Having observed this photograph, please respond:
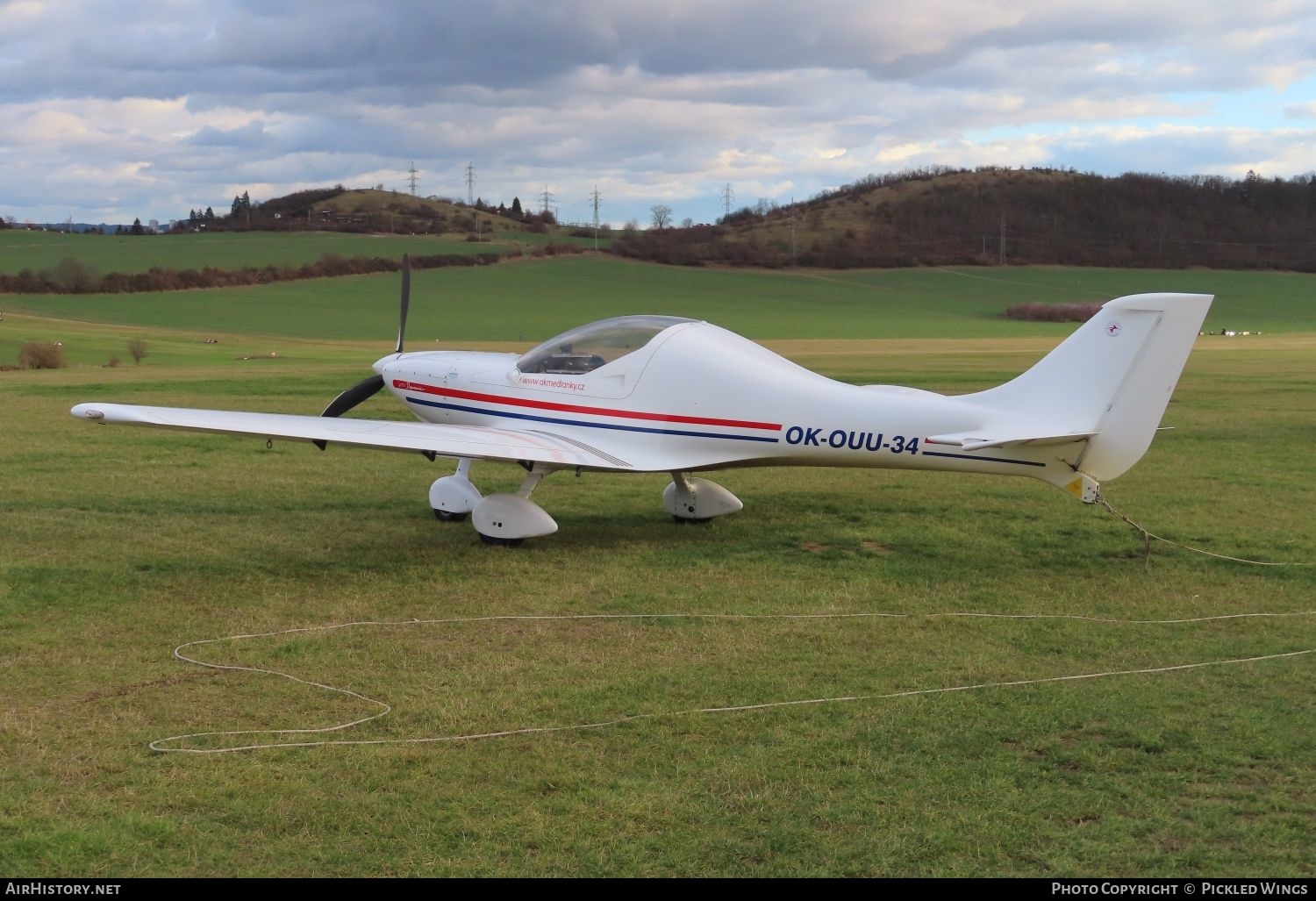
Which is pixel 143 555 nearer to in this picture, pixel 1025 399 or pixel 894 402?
pixel 894 402

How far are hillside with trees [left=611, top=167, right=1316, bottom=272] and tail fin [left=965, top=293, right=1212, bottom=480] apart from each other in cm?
8354

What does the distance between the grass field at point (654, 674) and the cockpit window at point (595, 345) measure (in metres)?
1.46

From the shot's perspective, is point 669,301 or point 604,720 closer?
point 604,720

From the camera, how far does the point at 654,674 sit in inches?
256

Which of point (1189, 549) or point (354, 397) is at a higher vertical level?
point (354, 397)

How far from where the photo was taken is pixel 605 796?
15.8 ft

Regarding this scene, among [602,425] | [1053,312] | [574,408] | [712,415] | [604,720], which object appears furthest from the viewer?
[1053,312]

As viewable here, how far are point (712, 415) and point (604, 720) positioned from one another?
4.53 metres

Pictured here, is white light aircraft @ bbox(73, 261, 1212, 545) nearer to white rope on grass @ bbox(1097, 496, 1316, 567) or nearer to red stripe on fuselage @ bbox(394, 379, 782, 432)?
red stripe on fuselage @ bbox(394, 379, 782, 432)

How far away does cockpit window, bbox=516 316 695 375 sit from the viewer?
34.4 feet

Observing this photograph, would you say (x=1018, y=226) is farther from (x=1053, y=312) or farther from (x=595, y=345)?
(x=595, y=345)

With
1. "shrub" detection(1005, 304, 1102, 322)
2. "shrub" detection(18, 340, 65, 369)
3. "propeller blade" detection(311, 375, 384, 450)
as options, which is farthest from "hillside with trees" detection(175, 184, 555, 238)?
"propeller blade" detection(311, 375, 384, 450)

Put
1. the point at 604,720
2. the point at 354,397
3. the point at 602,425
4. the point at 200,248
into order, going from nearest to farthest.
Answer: the point at 604,720
the point at 602,425
the point at 354,397
the point at 200,248

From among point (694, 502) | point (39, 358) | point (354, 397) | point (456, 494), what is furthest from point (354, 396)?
point (39, 358)
